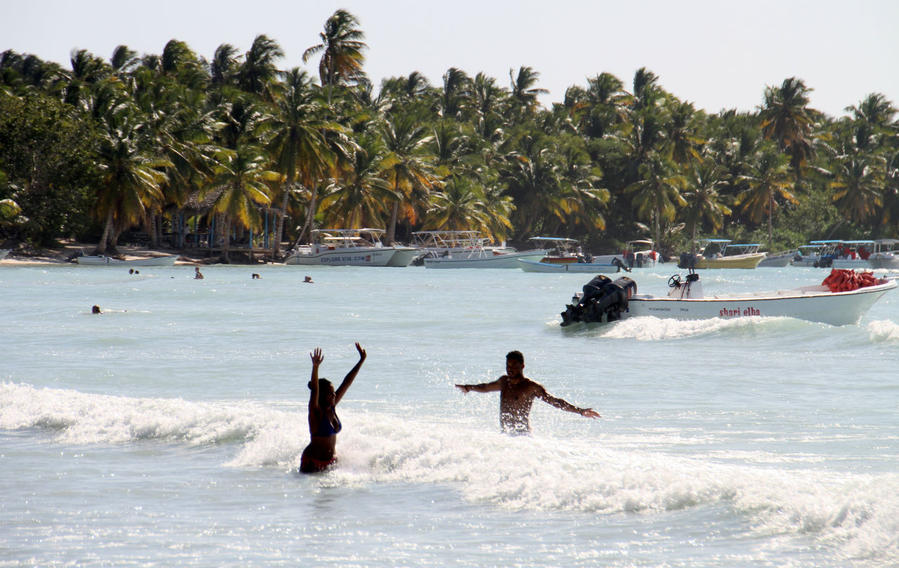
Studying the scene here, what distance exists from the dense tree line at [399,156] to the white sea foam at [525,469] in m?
47.2

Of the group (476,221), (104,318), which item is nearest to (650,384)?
(104,318)

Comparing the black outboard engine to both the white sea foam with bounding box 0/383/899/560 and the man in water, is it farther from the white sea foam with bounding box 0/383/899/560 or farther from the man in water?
the man in water

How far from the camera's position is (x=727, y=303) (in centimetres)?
2245

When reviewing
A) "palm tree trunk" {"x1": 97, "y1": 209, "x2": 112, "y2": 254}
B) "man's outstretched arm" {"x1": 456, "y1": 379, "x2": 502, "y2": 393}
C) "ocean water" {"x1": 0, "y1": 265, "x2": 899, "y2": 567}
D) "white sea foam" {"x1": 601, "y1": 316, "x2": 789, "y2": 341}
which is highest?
"palm tree trunk" {"x1": 97, "y1": 209, "x2": 112, "y2": 254}

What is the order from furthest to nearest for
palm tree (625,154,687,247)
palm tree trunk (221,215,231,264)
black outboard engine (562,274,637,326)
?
palm tree (625,154,687,247)
palm tree trunk (221,215,231,264)
black outboard engine (562,274,637,326)

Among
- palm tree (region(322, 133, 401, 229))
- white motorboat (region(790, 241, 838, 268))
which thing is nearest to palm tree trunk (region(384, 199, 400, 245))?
palm tree (region(322, 133, 401, 229))

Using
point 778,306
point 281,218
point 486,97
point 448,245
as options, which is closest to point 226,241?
point 281,218

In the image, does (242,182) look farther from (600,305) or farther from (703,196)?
(600,305)

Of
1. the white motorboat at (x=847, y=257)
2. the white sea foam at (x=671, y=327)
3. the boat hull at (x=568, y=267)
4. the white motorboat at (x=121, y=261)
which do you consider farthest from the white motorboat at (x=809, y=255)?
the white sea foam at (x=671, y=327)

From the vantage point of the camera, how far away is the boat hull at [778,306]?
22.2m

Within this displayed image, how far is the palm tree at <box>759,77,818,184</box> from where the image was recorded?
3602 inches

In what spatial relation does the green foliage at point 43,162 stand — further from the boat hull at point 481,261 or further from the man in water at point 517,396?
the man in water at point 517,396

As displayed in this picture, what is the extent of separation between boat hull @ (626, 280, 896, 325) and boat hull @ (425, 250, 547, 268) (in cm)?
4227

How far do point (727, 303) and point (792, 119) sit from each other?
7563 cm
